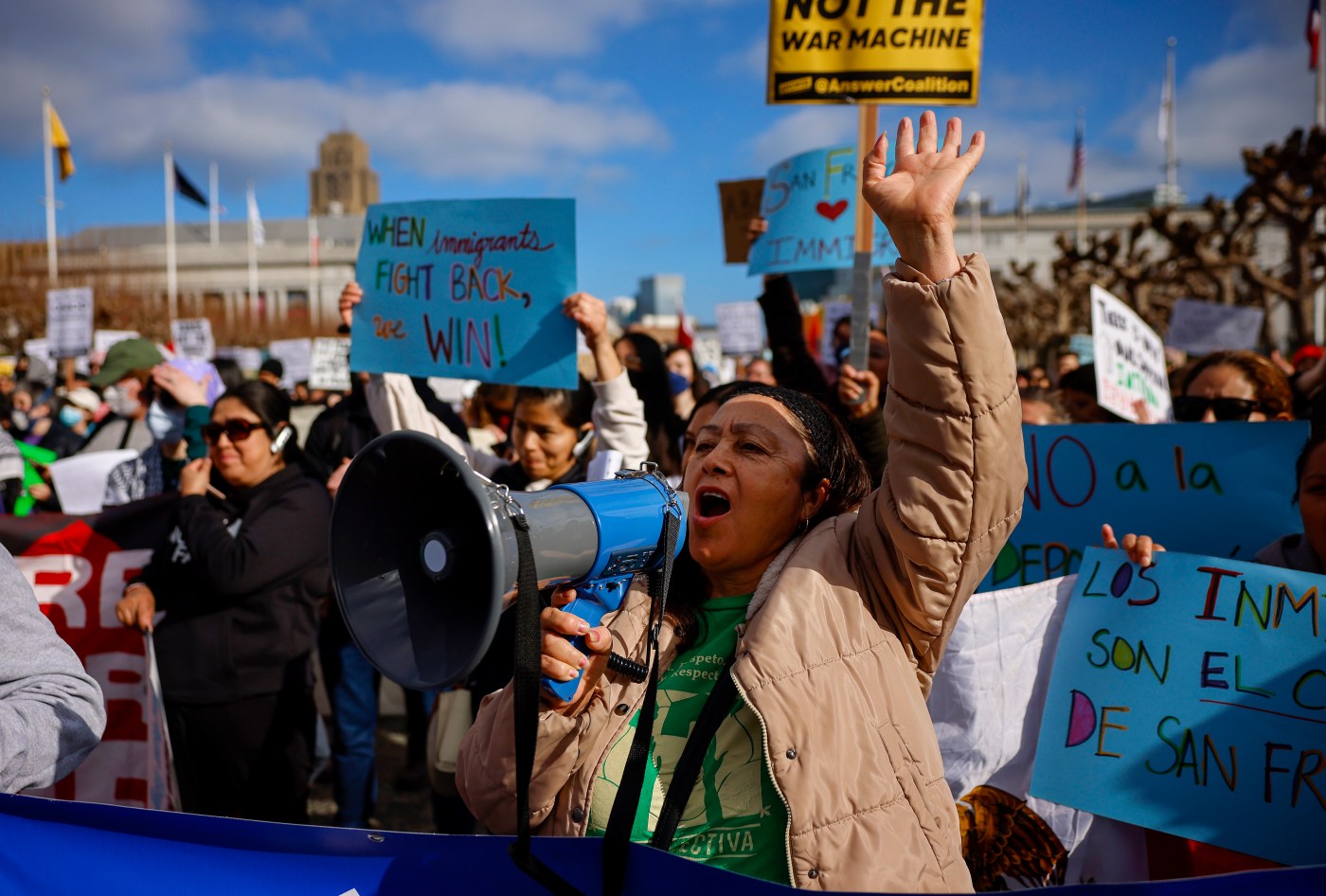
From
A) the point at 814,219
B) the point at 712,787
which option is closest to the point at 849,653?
the point at 712,787

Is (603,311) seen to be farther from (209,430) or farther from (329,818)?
(329,818)

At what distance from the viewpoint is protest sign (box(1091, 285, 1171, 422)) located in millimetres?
4094

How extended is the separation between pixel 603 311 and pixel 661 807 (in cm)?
195

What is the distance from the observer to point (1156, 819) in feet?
6.92

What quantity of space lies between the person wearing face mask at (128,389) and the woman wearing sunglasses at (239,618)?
8.26 feet

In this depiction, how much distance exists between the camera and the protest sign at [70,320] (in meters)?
10.7

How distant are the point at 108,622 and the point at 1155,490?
3.25 m

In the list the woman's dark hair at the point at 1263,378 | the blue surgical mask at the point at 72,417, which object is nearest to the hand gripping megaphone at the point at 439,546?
the woman's dark hair at the point at 1263,378

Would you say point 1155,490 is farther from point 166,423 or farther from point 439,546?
point 166,423

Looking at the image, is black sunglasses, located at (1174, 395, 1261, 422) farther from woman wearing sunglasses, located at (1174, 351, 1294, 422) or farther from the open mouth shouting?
the open mouth shouting

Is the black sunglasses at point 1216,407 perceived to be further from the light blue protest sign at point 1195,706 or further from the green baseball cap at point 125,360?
the green baseball cap at point 125,360

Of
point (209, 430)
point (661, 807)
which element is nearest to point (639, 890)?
point (661, 807)

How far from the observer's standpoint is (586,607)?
1.62m

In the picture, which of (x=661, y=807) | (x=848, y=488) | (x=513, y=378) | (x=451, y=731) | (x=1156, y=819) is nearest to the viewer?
(x=661, y=807)
